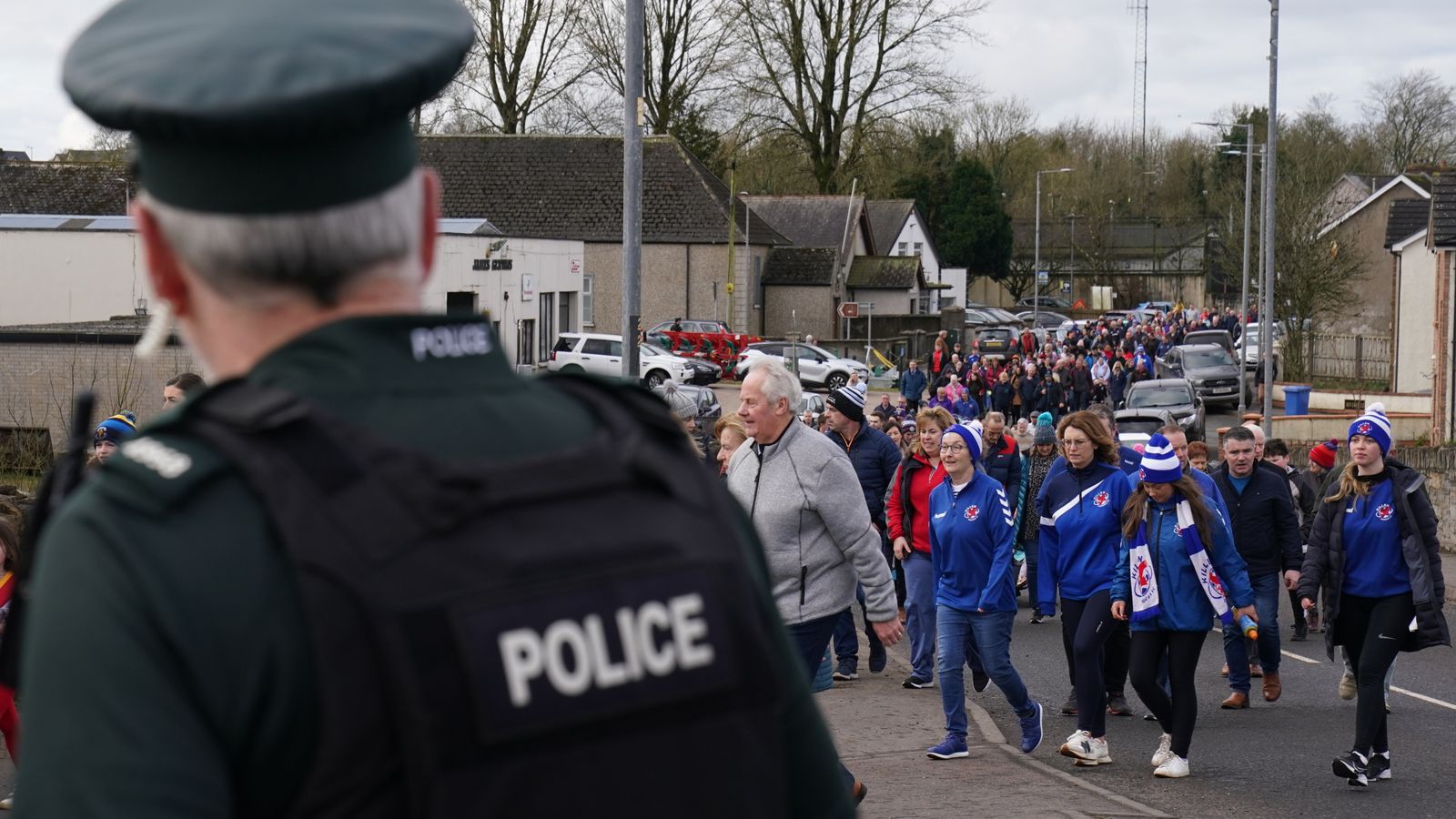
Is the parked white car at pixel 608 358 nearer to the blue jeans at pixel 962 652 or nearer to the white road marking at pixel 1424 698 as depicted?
the white road marking at pixel 1424 698

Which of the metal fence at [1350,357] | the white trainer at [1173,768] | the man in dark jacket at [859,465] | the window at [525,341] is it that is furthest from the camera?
the metal fence at [1350,357]

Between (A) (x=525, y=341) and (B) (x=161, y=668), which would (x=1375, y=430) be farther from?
(A) (x=525, y=341)

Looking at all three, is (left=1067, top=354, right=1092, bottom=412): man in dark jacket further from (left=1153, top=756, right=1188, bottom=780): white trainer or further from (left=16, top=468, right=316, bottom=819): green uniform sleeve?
(left=16, top=468, right=316, bottom=819): green uniform sleeve

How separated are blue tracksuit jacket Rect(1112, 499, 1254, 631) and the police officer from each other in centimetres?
788

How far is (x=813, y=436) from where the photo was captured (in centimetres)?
777

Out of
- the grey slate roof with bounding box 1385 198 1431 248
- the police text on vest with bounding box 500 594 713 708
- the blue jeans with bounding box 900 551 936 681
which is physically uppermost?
the grey slate roof with bounding box 1385 198 1431 248

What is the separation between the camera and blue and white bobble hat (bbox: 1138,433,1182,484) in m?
9.12

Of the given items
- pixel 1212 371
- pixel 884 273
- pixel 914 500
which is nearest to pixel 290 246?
pixel 914 500

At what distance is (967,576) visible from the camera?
9406mm

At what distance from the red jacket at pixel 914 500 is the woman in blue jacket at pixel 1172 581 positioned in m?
2.47

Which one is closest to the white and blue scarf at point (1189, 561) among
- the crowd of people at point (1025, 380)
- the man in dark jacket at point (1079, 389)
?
the crowd of people at point (1025, 380)

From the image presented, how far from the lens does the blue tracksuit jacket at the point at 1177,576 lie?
9062mm

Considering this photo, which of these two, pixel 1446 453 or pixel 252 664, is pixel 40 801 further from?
pixel 1446 453

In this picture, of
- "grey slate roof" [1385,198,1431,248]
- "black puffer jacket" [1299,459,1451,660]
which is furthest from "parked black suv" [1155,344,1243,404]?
"black puffer jacket" [1299,459,1451,660]
